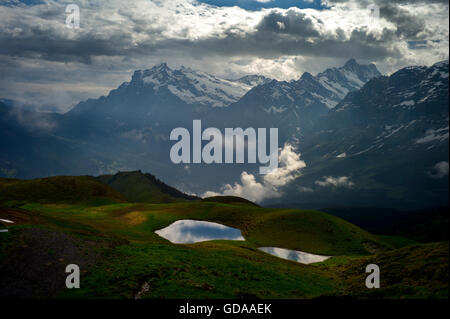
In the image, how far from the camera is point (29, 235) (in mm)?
41594

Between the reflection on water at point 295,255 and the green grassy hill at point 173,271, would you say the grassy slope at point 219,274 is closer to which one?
the green grassy hill at point 173,271

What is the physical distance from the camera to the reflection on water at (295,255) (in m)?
70.4

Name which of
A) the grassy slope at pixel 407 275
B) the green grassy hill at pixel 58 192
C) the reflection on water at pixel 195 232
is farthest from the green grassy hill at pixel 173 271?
the green grassy hill at pixel 58 192

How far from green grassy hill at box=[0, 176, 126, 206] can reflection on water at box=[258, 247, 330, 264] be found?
89432 millimetres

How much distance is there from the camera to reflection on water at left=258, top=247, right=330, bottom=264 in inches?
2773

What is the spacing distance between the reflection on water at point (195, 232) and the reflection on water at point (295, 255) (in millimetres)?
10199

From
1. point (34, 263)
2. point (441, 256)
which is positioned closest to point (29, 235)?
point (34, 263)

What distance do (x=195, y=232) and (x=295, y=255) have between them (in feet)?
85.8

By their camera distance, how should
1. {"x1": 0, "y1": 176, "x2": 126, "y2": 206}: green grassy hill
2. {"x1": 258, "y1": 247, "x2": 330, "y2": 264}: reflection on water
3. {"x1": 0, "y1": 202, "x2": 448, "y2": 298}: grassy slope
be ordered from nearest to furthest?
1. {"x1": 0, "y1": 202, "x2": 448, "y2": 298}: grassy slope
2. {"x1": 258, "y1": 247, "x2": 330, "y2": 264}: reflection on water
3. {"x1": 0, "y1": 176, "x2": 126, "y2": 206}: green grassy hill

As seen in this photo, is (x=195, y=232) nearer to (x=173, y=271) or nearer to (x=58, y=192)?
(x=173, y=271)

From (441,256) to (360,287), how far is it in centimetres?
931

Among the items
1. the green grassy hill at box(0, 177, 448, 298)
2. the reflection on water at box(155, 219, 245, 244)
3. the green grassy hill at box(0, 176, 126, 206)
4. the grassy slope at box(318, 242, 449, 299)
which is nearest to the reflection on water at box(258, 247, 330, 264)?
the green grassy hill at box(0, 177, 448, 298)

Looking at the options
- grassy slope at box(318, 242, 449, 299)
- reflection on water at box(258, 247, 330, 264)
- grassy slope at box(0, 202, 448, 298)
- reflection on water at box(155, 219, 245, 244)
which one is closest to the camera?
grassy slope at box(318, 242, 449, 299)

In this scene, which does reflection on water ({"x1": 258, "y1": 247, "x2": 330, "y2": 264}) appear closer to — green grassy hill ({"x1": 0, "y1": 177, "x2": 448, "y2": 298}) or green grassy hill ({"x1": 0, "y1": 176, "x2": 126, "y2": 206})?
green grassy hill ({"x1": 0, "y1": 177, "x2": 448, "y2": 298})
